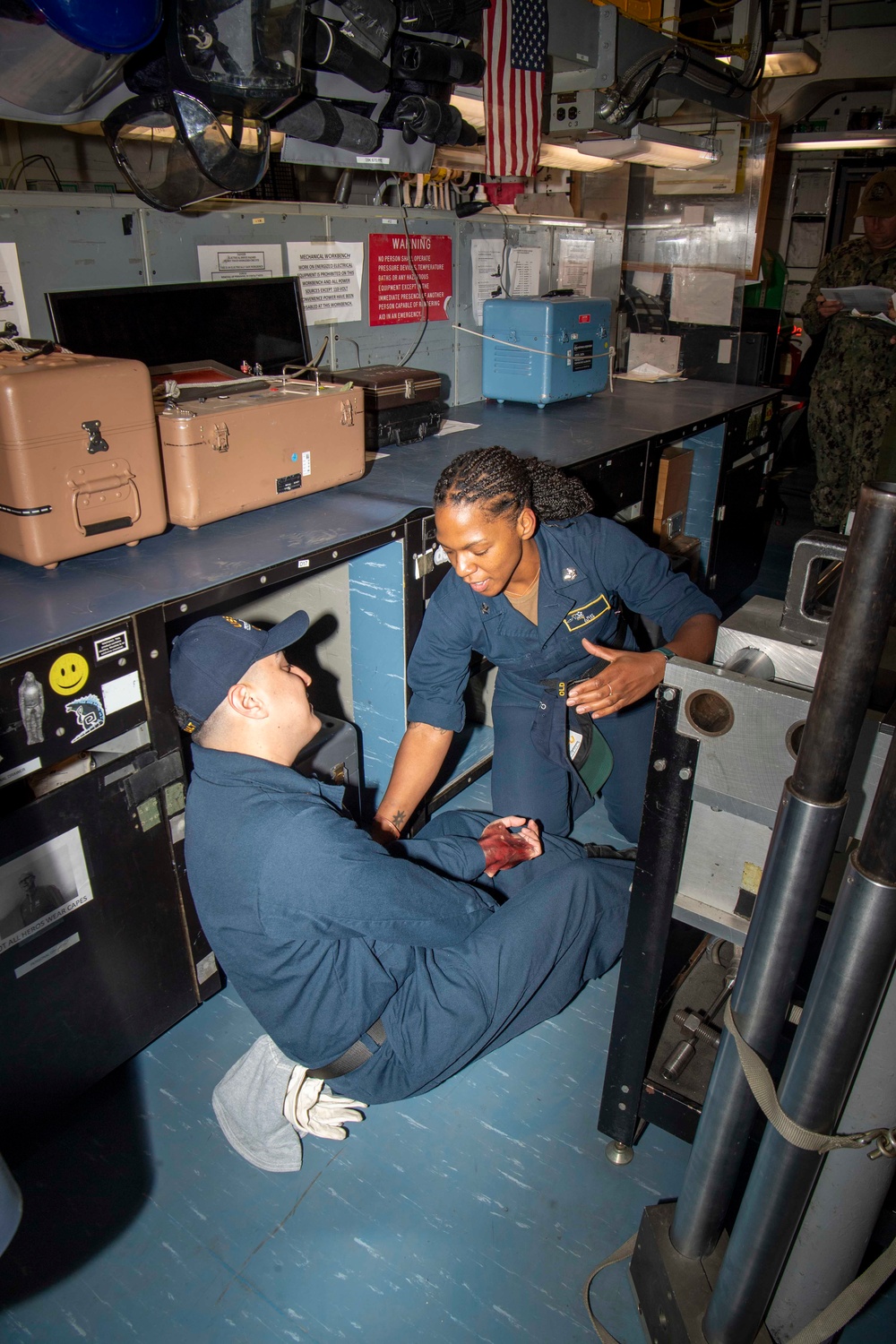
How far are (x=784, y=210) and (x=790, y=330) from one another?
1123mm

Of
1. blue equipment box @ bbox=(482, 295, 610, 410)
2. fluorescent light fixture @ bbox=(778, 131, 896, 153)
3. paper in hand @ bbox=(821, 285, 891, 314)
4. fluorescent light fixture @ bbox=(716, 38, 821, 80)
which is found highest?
fluorescent light fixture @ bbox=(716, 38, 821, 80)

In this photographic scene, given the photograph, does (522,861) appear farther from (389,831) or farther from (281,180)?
(281,180)

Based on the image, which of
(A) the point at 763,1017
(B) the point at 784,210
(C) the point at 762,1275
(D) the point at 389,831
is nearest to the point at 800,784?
(A) the point at 763,1017

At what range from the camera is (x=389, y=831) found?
205 cm

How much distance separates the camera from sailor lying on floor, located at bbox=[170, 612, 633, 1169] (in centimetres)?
139

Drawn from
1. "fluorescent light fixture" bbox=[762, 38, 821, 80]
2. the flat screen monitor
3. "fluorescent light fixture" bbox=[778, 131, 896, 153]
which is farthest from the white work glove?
"fluorescent light fixture" bbox=[778, 131, 896, 153]

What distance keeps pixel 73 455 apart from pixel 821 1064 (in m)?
1.63

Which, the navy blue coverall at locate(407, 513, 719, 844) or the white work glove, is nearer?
the white work glove

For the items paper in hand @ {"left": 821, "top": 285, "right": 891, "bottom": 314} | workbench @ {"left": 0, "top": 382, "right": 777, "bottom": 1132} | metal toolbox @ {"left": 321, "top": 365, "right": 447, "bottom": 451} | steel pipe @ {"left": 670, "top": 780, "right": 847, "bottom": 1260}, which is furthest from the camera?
paper in hand @ {"left": 821, "top": 285, "right": 891, "bottom": 314}

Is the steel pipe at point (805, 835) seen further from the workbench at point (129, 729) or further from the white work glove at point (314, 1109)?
the workbench at point (129, 729)

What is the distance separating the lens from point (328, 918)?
1.39m

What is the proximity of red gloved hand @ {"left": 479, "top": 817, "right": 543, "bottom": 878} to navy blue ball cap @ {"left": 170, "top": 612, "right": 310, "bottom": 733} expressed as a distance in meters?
0.68

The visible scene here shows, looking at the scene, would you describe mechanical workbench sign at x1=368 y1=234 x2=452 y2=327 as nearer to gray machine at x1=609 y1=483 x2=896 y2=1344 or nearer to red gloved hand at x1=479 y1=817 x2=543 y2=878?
red gloved hand at x1=479 y1=817 x2=543 y2=878

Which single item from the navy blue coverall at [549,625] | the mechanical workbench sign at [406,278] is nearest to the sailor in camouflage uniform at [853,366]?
the mechanical workbench sign at [406,278]
